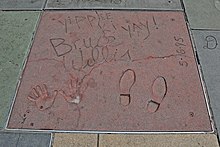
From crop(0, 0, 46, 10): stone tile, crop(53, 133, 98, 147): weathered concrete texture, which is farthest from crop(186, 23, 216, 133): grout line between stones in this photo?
crop(0, 0, 46, 10): stone tile

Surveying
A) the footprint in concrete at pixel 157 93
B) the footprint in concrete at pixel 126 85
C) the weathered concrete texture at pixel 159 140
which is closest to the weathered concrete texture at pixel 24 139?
the weathered concrete texture at pixel 159 140

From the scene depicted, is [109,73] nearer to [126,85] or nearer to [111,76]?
[111,76]

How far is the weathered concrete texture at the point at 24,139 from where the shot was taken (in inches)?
117

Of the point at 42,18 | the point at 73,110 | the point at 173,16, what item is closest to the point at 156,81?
the point at 73,110

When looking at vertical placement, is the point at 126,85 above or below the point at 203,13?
below

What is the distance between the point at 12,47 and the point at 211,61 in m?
2.18

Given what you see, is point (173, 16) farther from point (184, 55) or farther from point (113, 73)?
point (113, 73)

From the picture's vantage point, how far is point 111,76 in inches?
140

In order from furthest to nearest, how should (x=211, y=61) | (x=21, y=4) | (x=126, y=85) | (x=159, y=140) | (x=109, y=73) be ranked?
(x=21, y=4)
(x=211, y=61)
(x=109, y=73)
(x=126, y=85)
(x=159, y=140)

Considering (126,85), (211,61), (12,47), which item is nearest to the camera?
(126,85)

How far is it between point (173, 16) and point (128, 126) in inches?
72.1

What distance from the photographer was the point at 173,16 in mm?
4359

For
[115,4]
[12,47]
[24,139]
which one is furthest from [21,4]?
[24,139]

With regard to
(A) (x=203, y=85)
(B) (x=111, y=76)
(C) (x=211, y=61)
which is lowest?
(A) (x=203, y=85)
